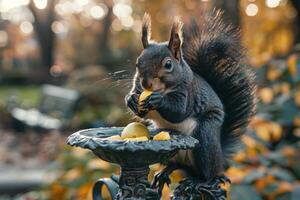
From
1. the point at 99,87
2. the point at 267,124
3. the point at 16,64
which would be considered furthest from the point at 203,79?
the point at 16,64

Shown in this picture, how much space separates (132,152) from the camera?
107 cm

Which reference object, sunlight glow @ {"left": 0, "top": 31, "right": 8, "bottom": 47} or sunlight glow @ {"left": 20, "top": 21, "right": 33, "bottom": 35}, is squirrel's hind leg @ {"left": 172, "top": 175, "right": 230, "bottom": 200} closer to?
sunlight glow @ {"left": 0, "top": 31, "right": 8, "bottom": 47}

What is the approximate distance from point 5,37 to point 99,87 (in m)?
17.1

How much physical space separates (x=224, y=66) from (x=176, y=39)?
0.24 metres

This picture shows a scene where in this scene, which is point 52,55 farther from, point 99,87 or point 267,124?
point 267,124

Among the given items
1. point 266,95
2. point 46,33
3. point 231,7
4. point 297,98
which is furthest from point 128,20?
point 297,98

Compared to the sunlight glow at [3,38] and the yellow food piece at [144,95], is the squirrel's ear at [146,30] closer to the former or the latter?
the yellow food piece at [144,95]

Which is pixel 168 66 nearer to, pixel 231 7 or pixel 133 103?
pixel 133 103

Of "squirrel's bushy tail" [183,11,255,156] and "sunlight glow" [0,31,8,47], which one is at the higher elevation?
"squirrel's bushy tail" [183,11,255,156]

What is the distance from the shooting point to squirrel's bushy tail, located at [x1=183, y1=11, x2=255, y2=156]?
Result: 1321 millimetres

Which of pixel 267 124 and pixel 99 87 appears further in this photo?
pixel 99 87

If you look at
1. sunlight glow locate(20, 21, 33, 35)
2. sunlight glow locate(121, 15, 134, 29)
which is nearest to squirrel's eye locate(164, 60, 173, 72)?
sunlight glow locate(121, 15, 134, 29)

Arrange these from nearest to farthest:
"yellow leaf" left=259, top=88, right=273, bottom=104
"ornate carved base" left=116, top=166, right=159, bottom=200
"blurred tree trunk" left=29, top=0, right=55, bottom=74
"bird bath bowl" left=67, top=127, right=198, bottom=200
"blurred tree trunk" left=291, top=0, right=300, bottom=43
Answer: "bird bath bowl" left=67, top=127, right=198, bottom=200 < "ornate carved base" left=116, top=166, right=159, bottom=200 < "yellow leaf" left=259, top=88, right=273, bottom=104 < "blurred tree trunk" left=291, top=0, right=300, bottom=43 < "blurred tree trunk" left=29, top=0, right=55, bottom=74

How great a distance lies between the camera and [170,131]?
1183 millimetres
